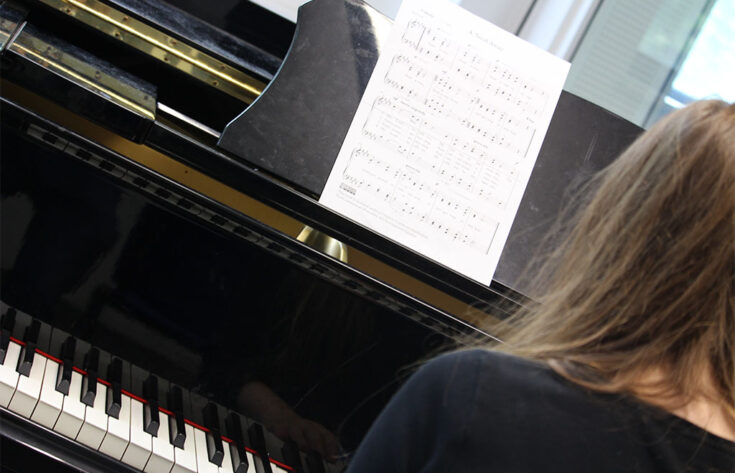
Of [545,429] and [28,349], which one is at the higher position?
[545,429]

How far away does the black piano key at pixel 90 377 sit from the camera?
1419 millimetres

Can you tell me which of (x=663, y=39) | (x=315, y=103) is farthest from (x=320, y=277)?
(x=663, y=39)

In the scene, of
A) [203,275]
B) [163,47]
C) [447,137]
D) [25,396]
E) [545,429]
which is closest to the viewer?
[545,429]

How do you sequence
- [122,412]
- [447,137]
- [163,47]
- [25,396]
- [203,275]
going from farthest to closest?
1. [163,47]
2. [447,137]
3. [203,275]
4. [122,412]
5. [25,396]

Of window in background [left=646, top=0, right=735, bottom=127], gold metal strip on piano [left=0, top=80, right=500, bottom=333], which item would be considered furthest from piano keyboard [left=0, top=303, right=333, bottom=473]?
window in background [left=646, top=0, right=735, bottom=127]

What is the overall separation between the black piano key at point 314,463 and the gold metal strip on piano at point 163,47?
79cm

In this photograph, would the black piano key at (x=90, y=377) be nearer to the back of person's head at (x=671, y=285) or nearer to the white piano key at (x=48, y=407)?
the white piano key at (x=48, y=407)

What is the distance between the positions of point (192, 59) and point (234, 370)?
2.33 ft

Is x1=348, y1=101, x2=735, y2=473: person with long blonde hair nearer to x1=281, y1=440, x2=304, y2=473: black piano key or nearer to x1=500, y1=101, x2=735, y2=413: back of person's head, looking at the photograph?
x1=500, y1=101, x2=735, y2=413: back of person's head

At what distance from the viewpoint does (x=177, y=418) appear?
5.00ft

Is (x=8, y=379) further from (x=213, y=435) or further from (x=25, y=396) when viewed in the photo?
(x=213, y=435)

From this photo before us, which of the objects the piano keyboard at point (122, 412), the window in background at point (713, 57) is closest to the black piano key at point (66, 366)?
the piano keyboard at point (122, 412)

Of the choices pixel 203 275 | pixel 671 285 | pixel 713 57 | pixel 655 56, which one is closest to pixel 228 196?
pixel 203 275

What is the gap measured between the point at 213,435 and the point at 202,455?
0.23 feet
